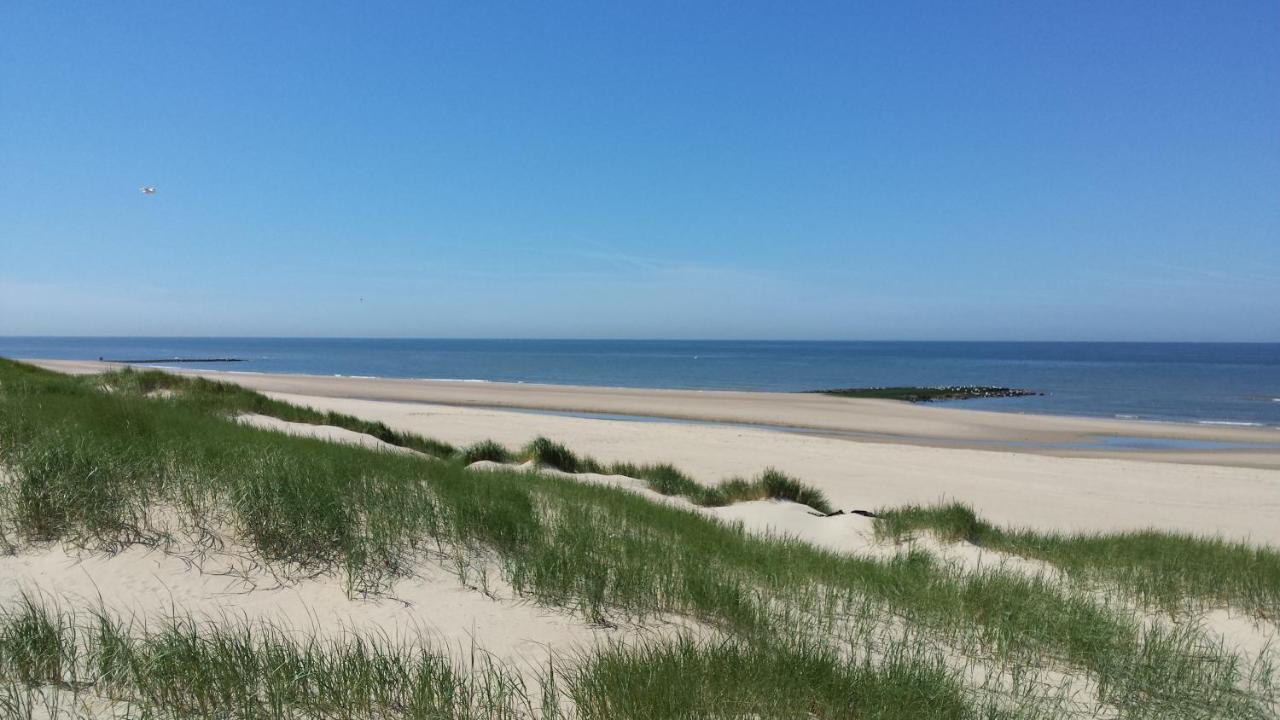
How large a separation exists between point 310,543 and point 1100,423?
132 ft

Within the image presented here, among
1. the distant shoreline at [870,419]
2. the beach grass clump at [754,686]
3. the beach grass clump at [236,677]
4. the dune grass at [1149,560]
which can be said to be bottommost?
the distant shoreline at [870,419]

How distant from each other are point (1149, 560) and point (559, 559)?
23.0ft

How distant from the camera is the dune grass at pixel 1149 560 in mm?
6879

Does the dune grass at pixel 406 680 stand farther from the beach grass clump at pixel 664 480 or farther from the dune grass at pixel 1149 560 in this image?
the beach grass clump at pixel 664 480

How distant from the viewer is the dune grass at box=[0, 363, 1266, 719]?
4852 mm

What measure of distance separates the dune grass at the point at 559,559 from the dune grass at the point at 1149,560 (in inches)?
48.5

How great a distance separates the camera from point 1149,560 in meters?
7.97

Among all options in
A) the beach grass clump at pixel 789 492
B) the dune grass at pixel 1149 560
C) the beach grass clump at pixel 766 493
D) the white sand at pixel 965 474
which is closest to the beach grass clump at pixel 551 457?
the beach grass clump at pixel 766 493

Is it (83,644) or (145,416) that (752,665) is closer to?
(83,644)

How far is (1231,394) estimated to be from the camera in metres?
53.9

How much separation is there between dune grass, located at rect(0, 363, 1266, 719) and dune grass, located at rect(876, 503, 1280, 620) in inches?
48.5

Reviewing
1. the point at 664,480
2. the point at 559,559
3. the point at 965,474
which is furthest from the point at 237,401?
the point at 965,474

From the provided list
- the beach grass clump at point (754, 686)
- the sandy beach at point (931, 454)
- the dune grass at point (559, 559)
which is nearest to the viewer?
the beach grass clump at point (754, 686)

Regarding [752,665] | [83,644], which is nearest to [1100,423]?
[752,665]
